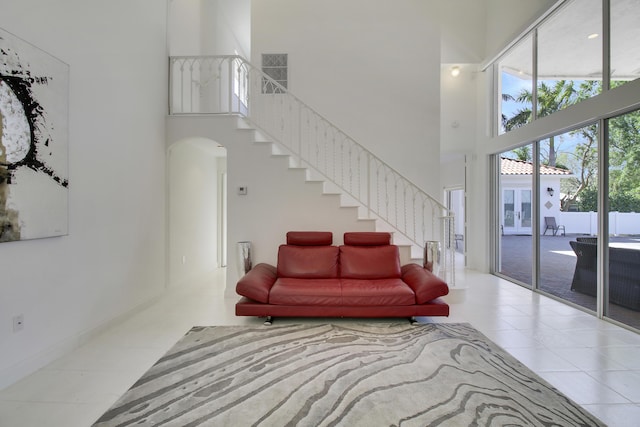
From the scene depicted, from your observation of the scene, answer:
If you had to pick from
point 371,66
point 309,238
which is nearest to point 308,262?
point 309,238

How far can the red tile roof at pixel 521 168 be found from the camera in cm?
461

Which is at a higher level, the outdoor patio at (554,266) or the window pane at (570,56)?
the window pane at (570,56)

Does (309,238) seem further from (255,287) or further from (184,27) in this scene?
(184,27)

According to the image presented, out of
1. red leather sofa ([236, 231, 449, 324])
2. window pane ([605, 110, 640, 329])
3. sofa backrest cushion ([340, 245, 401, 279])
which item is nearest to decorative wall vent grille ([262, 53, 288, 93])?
red leather sofa ([236, 231, 449, 324])

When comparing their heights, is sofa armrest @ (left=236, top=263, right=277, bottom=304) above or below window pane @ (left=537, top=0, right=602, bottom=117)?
below

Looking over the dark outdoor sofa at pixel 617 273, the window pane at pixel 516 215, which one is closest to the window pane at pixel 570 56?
the window pane at pixel 516 215

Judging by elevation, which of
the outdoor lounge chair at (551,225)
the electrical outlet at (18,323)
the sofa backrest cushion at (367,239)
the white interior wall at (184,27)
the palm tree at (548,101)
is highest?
the white interior wall at (184,27)

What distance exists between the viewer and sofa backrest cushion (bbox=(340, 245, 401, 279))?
408 centimetres

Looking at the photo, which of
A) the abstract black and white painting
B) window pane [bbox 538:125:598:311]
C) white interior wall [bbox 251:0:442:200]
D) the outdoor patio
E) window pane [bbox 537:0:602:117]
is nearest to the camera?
the abstract black and white painting

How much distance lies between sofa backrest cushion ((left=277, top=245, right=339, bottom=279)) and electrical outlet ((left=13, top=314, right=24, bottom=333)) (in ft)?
8.25

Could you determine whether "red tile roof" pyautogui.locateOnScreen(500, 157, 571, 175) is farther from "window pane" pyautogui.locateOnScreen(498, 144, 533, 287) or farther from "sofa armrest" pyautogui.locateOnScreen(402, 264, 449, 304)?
"sofa armrest" pyautogui.locateOnScreen(402, 264, 449, 304)

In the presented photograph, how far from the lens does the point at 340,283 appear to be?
3820mm

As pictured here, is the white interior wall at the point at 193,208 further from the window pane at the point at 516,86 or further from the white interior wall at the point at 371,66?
the window pane at the point at 516,86

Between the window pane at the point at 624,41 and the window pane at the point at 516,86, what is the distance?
147cm
